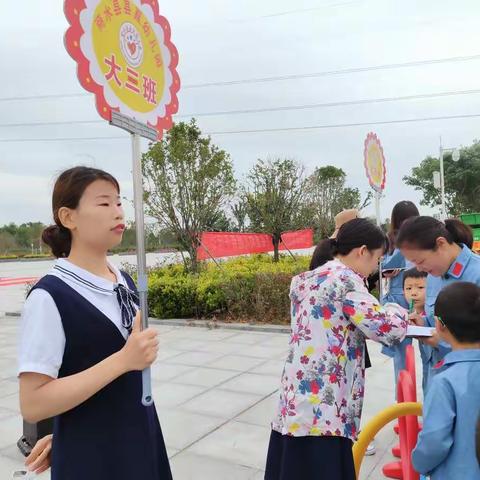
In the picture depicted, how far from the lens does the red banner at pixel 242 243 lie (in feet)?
32.0

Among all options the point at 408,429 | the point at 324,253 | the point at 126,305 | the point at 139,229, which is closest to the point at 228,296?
the point at 324,253

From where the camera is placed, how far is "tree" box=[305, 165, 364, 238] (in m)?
14.4

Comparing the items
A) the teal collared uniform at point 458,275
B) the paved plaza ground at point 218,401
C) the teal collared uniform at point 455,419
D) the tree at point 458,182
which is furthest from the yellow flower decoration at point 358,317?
the tree at point 458,182

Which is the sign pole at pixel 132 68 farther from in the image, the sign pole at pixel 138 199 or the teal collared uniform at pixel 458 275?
the teal collared uniform at pixel 458 275

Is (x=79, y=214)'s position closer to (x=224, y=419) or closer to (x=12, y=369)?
(x=224, y=419)

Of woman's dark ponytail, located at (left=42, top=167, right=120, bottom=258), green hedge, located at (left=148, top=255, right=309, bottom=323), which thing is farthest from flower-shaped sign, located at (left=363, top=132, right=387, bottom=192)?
woman's dark ponytail, located at (left=42, top=167, right=120, bottom=258)

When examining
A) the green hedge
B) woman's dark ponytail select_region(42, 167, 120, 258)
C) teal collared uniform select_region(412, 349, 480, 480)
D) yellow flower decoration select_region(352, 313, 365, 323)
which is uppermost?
woman's dark ponytail select_region(42, 167, 120, 258)

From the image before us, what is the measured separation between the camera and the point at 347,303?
1804 mm

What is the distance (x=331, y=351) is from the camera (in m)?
1.84

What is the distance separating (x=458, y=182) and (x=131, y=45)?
30.3 metres

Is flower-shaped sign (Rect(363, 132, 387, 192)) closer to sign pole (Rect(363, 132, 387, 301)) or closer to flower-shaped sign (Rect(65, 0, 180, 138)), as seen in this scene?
sign pole (Rect(363, 132, 387, 301))

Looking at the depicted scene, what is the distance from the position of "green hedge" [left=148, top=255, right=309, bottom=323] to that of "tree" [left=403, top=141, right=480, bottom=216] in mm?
23540

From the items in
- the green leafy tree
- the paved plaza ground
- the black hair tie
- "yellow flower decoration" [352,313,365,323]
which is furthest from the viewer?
the green leafy tree

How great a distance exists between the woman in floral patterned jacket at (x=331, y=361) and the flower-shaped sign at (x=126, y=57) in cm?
86
